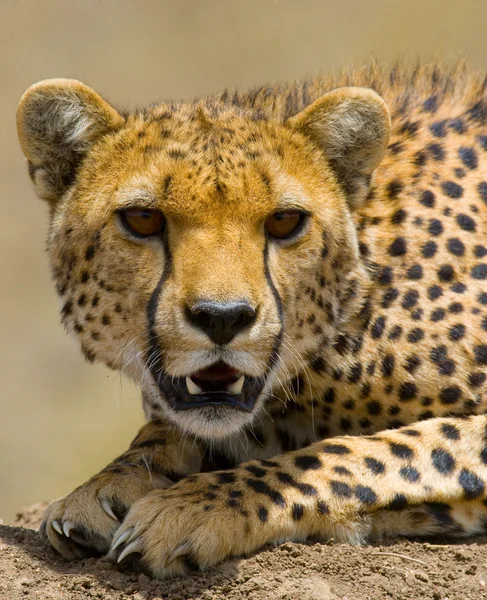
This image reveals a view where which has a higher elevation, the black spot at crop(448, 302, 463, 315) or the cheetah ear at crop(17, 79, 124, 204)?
the cheetah ear at crop(17, 79, 124, 204)

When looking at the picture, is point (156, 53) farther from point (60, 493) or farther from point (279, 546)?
point (279, 546)

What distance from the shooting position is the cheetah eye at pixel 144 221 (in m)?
3.23

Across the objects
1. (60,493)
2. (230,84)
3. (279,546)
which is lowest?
(60,493)

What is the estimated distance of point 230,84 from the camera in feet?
35.3

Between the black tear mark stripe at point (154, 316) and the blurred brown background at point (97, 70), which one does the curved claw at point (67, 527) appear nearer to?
the black tear mark stripe at point (154, 316)

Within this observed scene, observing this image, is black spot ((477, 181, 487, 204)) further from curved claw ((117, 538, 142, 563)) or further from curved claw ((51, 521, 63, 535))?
curved claw ((51, 521, 63, 535))

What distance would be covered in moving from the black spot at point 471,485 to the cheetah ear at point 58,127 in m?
1.51

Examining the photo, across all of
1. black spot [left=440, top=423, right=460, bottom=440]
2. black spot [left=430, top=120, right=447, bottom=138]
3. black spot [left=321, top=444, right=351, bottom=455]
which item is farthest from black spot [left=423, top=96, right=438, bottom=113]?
black spot [left=321, top=444, right=351, bottom=455]

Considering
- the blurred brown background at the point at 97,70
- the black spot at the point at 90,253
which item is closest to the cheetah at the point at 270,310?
the black spot at the point at 90,253

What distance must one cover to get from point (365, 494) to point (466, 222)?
39.1 inches

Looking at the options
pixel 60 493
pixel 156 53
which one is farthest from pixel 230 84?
pixel 60 493

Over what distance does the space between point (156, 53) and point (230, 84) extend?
1.11 m

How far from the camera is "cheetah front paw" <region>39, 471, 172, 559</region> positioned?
3225 millimetres

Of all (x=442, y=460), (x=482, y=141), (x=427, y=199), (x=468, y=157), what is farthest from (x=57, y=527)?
(x=482, y=141)
